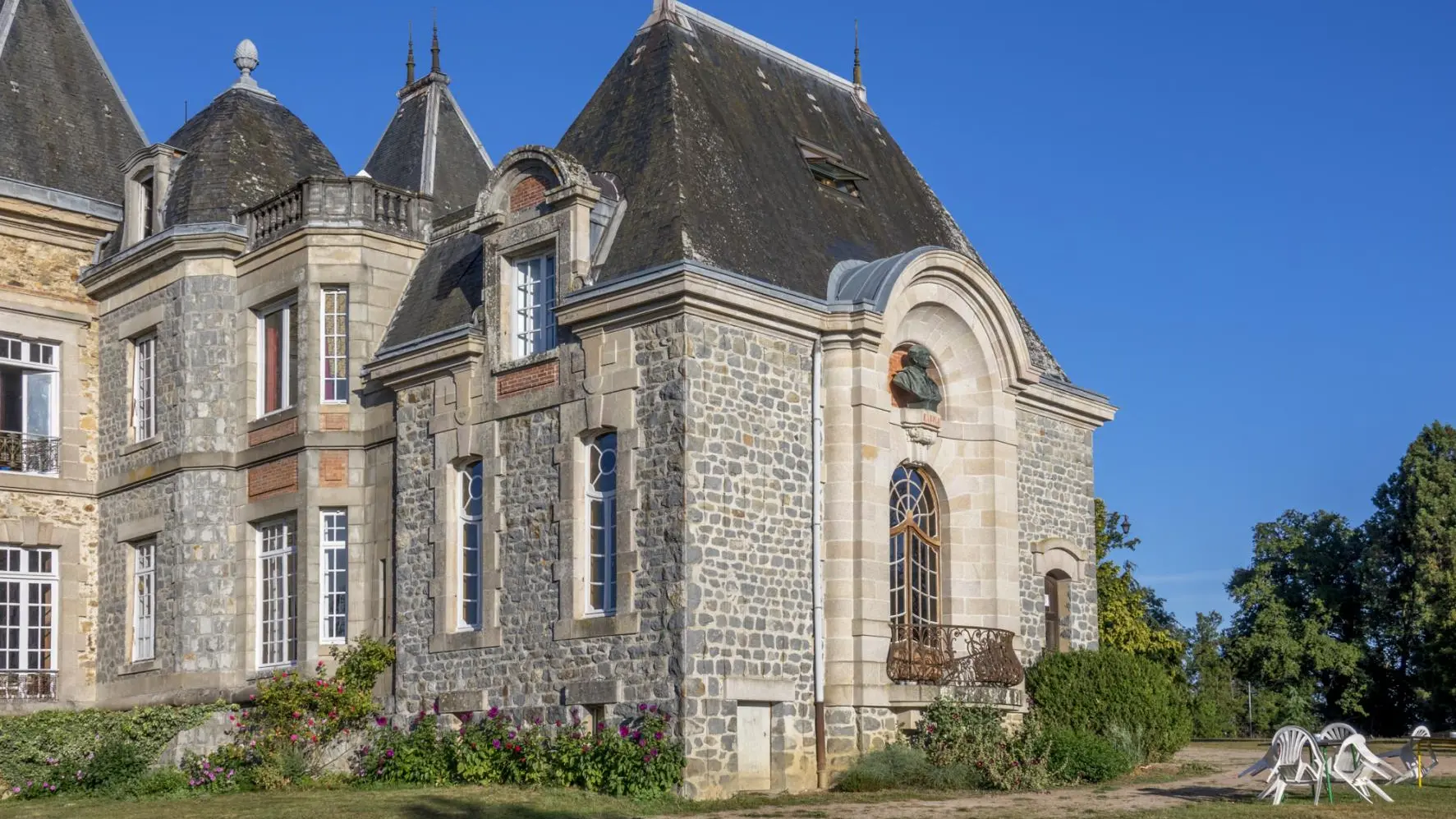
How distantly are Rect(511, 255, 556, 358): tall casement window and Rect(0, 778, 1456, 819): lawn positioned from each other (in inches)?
193

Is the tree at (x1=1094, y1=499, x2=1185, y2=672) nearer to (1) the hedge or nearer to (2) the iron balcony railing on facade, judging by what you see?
(1) the hedge

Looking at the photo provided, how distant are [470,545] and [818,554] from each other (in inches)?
162

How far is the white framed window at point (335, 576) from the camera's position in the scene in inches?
848

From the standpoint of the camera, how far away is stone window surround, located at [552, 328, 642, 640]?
59.6 feet

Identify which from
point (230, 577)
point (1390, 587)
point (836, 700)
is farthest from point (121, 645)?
point (1390, 587)

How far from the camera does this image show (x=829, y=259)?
20609 mm

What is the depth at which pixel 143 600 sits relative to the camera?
77.6ft

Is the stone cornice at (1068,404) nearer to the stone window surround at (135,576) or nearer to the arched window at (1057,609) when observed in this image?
the arched window at (1057,609)

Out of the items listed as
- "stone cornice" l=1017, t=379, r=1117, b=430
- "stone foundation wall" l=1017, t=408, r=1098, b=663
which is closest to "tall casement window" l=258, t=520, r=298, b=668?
"stone foundation wall" l=1017, t=408, r=1098, b=663

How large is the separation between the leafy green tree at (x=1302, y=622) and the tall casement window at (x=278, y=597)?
26.7 meters

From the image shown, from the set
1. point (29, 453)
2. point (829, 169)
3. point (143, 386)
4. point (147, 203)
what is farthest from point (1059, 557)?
point (29, 453)

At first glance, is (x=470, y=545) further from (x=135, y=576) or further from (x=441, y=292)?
(x=135, y=576)

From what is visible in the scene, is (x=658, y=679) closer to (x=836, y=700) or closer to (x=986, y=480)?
(x=836, y=700)

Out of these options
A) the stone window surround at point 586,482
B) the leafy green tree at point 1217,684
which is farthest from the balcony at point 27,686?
the leafy green tree at point 1217,684
